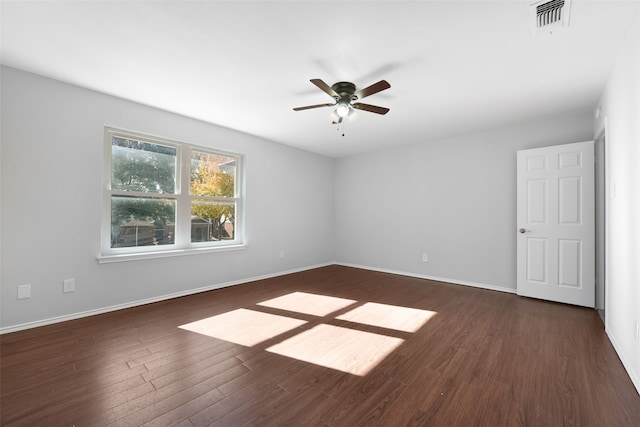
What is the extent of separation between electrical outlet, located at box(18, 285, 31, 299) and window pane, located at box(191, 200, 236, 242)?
1.73 metres

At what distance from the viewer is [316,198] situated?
6.03 m

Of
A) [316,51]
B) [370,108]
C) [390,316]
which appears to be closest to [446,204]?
[390,316]

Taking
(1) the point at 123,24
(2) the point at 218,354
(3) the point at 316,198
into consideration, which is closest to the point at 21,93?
(1) the point at 123,24

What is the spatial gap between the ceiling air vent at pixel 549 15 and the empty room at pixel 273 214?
0.6 inches

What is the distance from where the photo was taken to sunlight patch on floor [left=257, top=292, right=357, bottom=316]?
329cm

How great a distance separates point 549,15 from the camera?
185 centimetres

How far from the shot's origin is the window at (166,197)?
11.0 feet

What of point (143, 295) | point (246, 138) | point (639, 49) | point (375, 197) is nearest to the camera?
point (639, 49)

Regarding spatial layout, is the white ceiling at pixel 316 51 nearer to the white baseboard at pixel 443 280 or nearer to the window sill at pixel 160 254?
the window sill at pixel 160 254

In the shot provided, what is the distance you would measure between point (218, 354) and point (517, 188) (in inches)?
170

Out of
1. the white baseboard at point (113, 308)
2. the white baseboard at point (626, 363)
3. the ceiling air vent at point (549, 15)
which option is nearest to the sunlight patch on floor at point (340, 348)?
the white baseboard at point (626, 363)

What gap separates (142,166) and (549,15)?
4.36 m

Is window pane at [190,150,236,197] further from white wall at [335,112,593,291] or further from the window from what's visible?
white wall at [335,112,593,291]

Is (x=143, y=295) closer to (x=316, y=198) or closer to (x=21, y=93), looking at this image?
(x=21, y=93)
